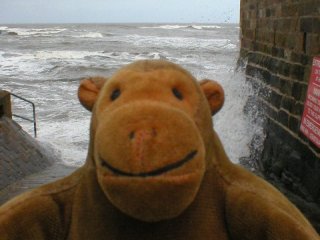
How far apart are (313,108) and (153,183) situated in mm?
4201

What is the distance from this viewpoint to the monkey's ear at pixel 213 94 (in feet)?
6.94

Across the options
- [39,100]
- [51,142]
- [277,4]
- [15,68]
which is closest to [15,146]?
[51,142]

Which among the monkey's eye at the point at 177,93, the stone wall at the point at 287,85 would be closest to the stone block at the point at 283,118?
the stone wall at the point at 287,85

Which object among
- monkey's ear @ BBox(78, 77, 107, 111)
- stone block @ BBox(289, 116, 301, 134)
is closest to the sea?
stone block @ BBox(289, 116, 301, 134)

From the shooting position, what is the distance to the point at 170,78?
75.8 inches

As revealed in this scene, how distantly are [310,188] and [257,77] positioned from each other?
356 centimetres

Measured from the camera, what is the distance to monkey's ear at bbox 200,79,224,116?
6.94 ft

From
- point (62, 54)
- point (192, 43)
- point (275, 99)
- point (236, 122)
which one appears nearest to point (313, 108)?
point (275, 99)

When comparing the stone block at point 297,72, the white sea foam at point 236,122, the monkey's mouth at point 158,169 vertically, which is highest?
the monkey's mouth at point 158,169

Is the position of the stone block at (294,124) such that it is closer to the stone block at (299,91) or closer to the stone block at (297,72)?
the stone block at (299,91)

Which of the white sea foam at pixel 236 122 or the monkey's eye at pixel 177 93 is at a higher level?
the monkey's eye at pixel 177 93

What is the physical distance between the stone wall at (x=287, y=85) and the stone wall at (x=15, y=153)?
12.9 feet

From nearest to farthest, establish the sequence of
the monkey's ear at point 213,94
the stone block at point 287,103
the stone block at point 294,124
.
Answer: the monkey's ear at point 213,94
the stone block at point 294,124
the stone block at point 287,103

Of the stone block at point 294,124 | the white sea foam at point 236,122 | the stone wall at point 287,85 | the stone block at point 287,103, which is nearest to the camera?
the stone wall at point 287,85
